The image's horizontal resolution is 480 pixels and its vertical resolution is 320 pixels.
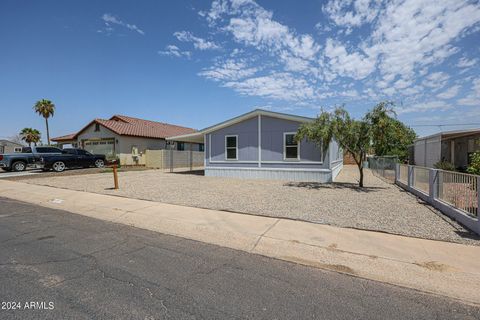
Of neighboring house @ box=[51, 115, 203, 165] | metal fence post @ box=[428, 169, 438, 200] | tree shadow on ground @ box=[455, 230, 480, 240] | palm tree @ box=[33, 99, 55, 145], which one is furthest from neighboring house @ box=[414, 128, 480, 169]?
palm tree @ box=[33, 99, 55, 145]

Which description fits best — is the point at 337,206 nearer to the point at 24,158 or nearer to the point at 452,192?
the point at 452,192

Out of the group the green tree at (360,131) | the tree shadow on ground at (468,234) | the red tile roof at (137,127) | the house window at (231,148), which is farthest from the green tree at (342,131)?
the red tile roof at (137,127)

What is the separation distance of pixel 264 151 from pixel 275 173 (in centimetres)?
147

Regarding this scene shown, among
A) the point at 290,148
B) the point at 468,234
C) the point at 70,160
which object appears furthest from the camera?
the point at 70,160

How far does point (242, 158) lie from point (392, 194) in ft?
28.6

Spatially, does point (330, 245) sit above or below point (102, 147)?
below

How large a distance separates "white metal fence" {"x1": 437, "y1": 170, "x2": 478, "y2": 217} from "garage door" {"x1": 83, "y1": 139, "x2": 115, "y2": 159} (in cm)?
2537

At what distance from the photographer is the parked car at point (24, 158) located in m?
20.0

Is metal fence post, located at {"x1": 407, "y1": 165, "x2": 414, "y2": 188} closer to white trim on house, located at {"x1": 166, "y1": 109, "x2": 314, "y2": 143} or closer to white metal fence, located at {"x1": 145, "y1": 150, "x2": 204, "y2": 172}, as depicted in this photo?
white trim on house, located at {"x1": 166, "y1": 109, "x2": 314, "y2": 143}

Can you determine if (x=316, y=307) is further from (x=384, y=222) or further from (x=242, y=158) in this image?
(x=242, y=158)

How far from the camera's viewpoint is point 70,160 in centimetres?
2097

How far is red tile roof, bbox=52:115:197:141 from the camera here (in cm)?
2652

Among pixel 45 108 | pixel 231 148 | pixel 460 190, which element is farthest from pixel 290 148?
pixel 45 108

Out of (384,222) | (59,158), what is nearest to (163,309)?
(384,222)
